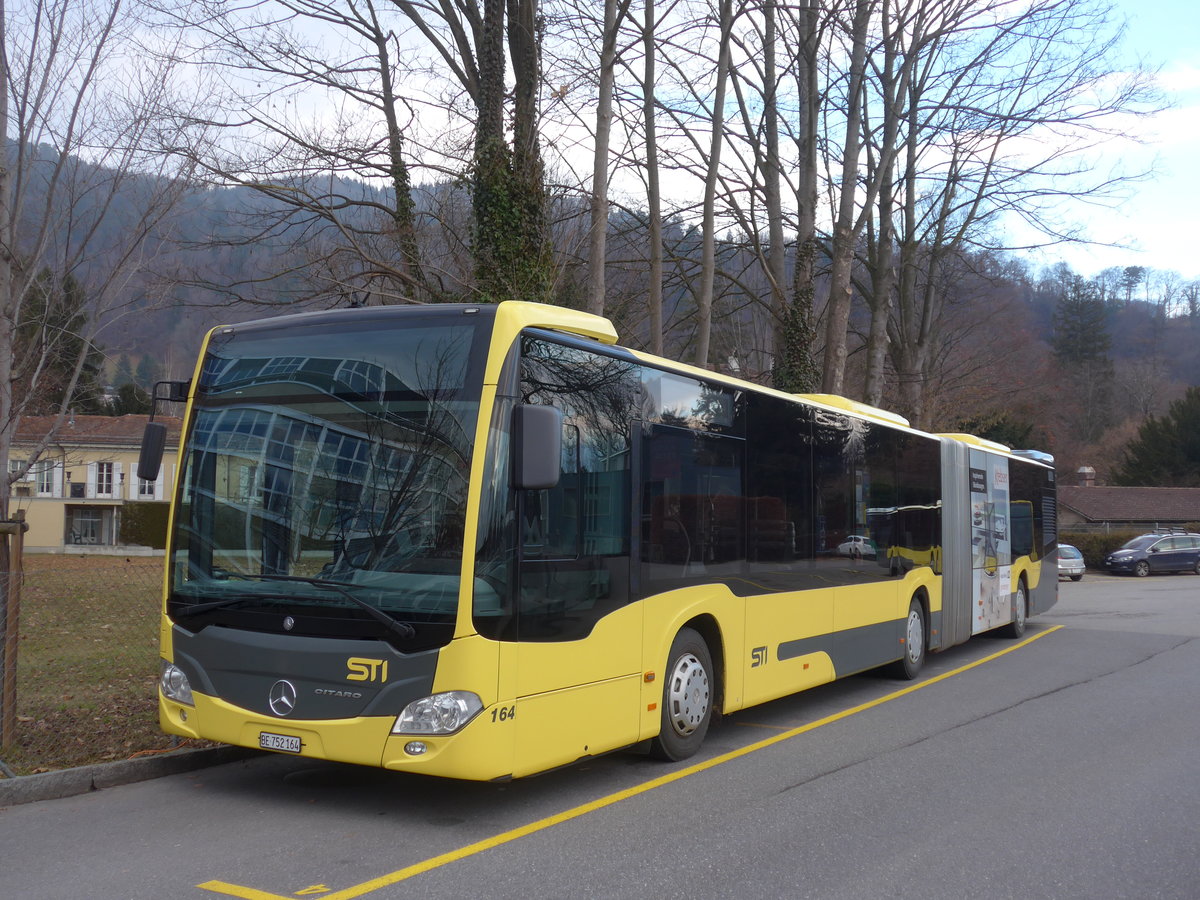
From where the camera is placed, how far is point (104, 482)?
184 ft

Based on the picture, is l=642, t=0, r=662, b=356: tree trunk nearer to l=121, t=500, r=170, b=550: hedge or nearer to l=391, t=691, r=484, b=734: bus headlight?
l=391, t=691, r=484, b=734: bus headlight

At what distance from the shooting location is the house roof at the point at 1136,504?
2367 inches

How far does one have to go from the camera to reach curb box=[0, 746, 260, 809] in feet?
20.7

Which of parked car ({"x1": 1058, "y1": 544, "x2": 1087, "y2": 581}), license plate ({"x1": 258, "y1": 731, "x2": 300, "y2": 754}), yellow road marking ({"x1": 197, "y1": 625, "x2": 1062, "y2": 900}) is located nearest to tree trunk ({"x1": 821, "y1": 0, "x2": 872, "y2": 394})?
yellow road marking ({"x1": 197, "y1": 625, "x2": 1062, "y2": 900})

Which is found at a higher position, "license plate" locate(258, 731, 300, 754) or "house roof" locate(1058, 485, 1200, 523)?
"house roof" locate(1058, 485, 1200, 523)

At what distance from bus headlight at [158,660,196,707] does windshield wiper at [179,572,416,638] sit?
39 centimetres

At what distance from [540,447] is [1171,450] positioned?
69.7 meters

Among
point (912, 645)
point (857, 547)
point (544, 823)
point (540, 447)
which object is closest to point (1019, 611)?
point (912, 645)

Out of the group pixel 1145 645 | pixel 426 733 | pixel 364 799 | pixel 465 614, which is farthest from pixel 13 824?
pixel 1145 645

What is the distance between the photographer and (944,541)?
1396cm

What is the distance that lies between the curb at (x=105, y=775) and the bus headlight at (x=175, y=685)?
68cm

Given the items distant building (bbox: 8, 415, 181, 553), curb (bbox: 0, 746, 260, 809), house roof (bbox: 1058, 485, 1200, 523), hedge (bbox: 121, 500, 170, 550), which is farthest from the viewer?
house roof (bbox: 1058, 485, 1200, 523)

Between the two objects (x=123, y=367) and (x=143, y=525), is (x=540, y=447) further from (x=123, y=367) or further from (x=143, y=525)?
(x=143, y=525)

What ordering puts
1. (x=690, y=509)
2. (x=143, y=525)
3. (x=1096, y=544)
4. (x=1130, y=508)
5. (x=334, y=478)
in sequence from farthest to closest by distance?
(x=1130, y=508)
(x=1096, y=544)
(x=143, y=525)
(x=690, y=509)
(x=334, y=478)
